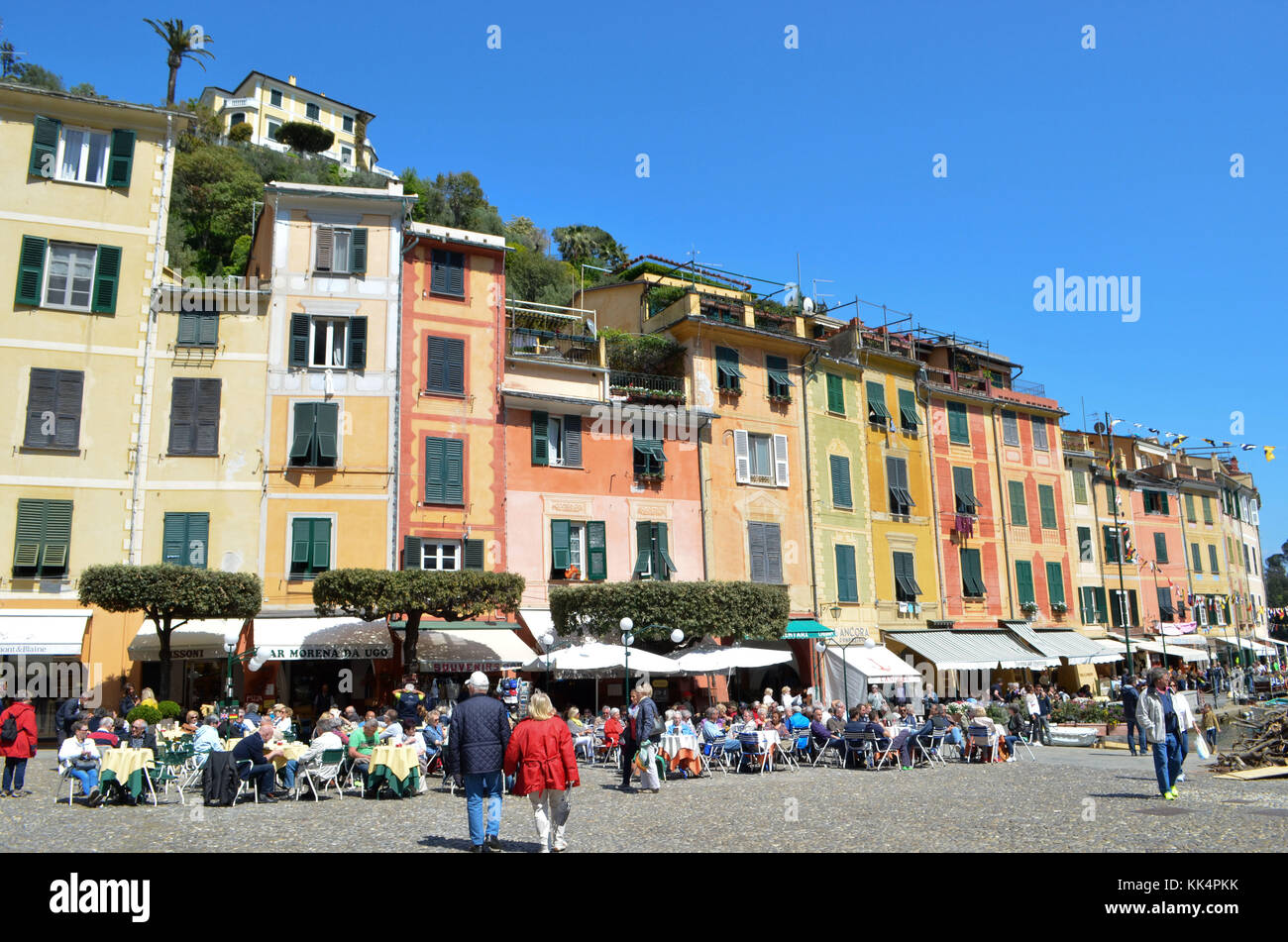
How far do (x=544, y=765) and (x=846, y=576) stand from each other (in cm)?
2451

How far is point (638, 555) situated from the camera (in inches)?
1103

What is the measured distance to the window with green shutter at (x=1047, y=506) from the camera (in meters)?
39.6

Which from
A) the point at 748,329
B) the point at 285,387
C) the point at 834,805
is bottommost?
the point at 834,805

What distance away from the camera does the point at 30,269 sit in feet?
77.6

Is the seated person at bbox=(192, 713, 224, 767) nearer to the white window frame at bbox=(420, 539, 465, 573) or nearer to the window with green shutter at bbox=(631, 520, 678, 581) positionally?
the white window frame at bbox=(420, 539, 465, 573)

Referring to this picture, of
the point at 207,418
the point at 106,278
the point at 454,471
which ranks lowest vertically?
the point at 454,471

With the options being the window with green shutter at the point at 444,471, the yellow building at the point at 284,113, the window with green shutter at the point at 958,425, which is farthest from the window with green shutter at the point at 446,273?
the yellow building at the point at 284,113

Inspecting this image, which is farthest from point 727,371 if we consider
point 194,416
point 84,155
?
point 84,155

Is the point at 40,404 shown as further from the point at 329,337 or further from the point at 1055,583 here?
the point at 1055,583

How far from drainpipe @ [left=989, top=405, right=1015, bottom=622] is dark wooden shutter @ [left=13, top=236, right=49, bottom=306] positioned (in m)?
31.6

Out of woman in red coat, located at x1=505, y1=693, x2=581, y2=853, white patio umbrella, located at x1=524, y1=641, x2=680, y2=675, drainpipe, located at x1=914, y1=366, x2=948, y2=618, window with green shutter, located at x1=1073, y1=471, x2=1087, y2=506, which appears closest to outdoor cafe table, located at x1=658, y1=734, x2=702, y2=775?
white patio umbrella, located at x1=524, y1=641, x2=680, y2=675
